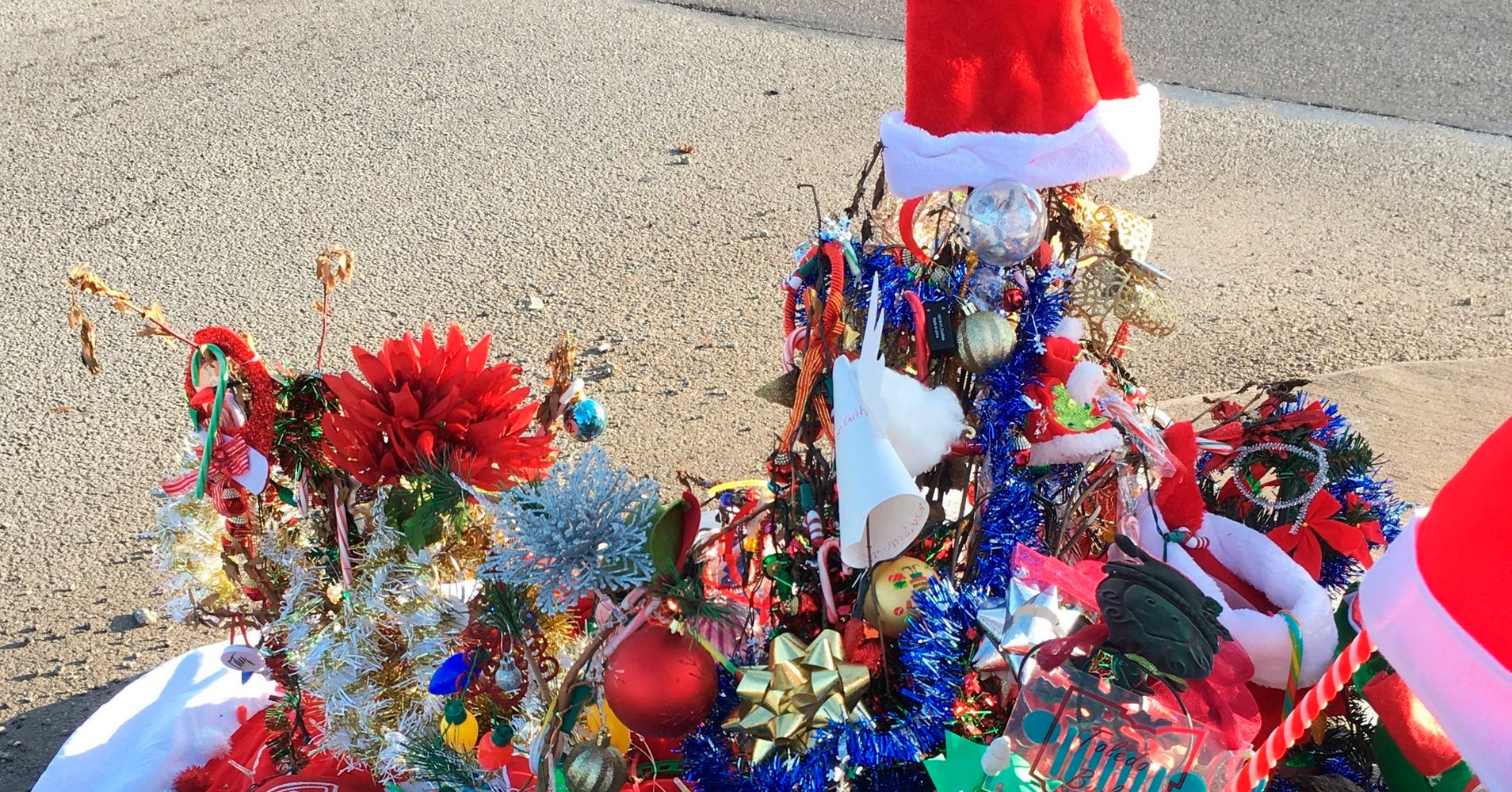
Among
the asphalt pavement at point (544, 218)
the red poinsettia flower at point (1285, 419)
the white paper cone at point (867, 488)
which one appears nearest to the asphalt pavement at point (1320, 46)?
the asphalt pavement at point (544, 218)

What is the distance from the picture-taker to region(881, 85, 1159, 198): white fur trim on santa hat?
1.74 meters

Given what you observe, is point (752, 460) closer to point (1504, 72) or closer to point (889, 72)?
point (889, 72)

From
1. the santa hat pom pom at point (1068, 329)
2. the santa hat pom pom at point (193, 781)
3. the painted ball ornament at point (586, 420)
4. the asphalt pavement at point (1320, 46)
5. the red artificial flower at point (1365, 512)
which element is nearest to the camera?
the santa hat pom pom at point (1068, 329)

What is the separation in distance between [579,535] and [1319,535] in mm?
1280

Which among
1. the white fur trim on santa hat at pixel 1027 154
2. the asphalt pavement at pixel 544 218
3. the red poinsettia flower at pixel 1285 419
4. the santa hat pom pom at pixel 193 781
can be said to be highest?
the white fur trim on santa hat at pixel 1027 154

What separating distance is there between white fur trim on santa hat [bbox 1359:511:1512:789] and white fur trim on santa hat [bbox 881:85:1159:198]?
0.78m

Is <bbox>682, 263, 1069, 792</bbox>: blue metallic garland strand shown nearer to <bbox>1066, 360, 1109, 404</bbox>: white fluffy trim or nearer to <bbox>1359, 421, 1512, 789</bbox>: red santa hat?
<bbox>1066, 360, 1109, 404</bbox>: white fluffy trim

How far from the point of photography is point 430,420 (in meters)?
1.87

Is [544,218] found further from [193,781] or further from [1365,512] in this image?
[1365,512]

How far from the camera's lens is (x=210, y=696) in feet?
8.78

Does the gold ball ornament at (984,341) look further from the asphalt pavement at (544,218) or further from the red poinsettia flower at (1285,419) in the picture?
the asphalt pavement at (544,218)

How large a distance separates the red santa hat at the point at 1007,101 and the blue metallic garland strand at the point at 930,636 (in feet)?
0.55

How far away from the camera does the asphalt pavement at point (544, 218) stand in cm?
369

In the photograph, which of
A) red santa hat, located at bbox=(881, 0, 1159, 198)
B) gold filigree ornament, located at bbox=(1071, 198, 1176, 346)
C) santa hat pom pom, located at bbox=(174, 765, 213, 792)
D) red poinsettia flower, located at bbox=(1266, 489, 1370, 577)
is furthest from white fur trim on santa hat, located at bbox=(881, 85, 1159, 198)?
santa hat pom pom, located at bbox=(174, 765, 213, 792)
